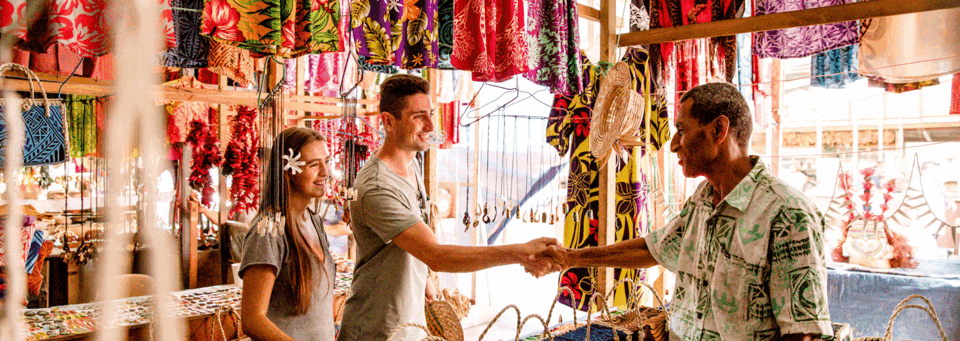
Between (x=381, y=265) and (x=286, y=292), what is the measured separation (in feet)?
0.97

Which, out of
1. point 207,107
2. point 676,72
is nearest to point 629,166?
point 676,72

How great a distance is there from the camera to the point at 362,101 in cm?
419

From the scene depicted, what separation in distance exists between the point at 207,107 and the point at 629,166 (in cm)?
389

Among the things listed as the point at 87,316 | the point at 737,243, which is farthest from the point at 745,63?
the point at 87,316

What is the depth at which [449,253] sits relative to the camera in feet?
6.10

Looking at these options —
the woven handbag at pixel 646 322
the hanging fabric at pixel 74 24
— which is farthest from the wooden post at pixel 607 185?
the hanging fabric at pixel 74 24

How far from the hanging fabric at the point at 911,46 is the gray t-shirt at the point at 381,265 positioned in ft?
7.93

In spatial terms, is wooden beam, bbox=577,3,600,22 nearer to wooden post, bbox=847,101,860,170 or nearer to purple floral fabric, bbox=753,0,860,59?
purple floral fabric, bbox=753,0,860,59

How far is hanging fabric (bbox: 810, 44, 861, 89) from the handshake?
2.07m

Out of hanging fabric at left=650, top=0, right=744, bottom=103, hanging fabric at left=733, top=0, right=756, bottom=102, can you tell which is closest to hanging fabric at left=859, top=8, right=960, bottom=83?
hanging fabric at left=650, top=0, right=744, bottom=103

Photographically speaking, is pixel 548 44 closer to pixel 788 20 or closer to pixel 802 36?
pixel 788 20

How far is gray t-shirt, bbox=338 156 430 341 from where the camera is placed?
186 cm

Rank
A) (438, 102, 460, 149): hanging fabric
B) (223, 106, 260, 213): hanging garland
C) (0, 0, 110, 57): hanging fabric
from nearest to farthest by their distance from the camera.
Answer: (0, 0, 110, 57): hanging fabric
(223, 106, 260, 213): hanging garland
(438, 102, 460, 149): hanging fabric

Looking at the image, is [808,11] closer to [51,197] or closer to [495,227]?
[495,227]
